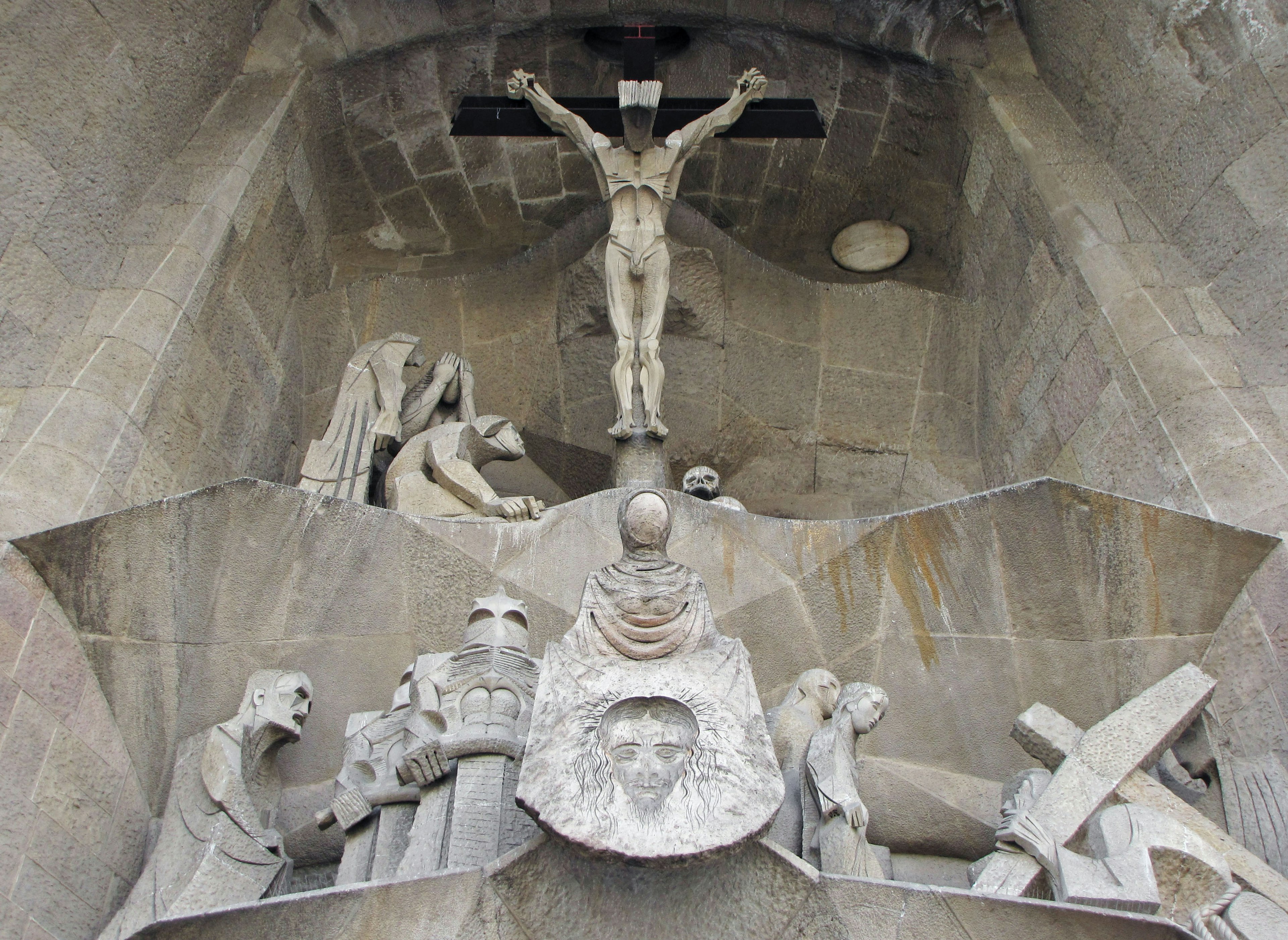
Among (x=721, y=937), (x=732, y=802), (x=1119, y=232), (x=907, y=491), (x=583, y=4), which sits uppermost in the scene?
(x=583, y=4)

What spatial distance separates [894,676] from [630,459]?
6.08 feet

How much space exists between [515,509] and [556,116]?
310 cm

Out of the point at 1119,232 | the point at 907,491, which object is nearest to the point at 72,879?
the point at 907,491

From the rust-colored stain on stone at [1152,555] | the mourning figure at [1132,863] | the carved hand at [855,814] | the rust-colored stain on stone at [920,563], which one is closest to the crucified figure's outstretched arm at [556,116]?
the rust-colored stain on stone at [920,563]

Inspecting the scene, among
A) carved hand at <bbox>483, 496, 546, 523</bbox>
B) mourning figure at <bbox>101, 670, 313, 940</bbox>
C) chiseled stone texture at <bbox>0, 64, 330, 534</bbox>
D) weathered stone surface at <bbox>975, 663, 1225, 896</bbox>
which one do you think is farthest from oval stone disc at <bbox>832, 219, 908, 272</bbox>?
mourning figure at <bbox>101, 670, 313, 940</bbox>

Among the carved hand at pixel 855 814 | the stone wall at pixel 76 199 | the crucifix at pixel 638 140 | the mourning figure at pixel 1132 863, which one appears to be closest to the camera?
the mourning figure at pixel 1132 863

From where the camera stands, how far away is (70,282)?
741 centimetres

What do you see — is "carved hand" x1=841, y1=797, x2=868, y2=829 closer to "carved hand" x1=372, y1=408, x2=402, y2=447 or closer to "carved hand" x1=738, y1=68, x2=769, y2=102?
"carved hand" x1=372, y1=408, x2=402, y2=447

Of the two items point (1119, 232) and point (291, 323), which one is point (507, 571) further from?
point (1119, 232)

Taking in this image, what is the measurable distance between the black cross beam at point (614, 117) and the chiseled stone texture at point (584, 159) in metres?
1.30

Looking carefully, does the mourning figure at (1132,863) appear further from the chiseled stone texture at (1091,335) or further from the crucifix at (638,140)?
the crucifix at (638,140)

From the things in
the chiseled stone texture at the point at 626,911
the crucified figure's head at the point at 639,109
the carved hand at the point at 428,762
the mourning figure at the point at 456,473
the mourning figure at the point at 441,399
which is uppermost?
the crucified figure's head at the point at 639,109

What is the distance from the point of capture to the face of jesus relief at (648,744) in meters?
3.86

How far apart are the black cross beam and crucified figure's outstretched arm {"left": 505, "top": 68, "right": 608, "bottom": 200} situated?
90 millimetres
